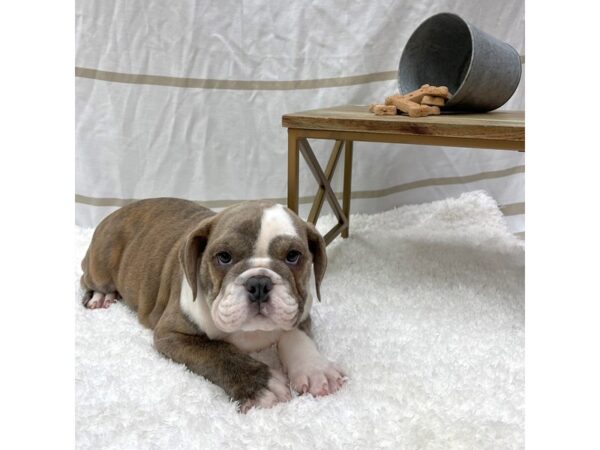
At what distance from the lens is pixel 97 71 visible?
348 centimetres

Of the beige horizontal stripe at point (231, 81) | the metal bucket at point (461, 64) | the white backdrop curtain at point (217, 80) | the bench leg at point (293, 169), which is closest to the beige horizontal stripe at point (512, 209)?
the white backdrop curtain at point (217, 80)

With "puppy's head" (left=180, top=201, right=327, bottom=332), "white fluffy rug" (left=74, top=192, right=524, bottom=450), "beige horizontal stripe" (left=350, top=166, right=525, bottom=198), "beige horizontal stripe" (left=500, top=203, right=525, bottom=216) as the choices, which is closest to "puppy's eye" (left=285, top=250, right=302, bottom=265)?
"puppy's head" (left=180, top=201, right=327, bottom=332)

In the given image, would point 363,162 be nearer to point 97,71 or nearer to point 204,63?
point 204,63

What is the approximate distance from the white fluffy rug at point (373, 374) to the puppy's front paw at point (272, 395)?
3 cm

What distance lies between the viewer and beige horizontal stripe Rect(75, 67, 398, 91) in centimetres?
350

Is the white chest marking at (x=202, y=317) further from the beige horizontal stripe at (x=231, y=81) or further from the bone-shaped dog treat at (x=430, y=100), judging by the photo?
the beige horizontal stripe at (x=231, y=81)

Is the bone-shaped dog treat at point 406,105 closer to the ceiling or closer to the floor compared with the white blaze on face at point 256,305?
closer to the ceiling

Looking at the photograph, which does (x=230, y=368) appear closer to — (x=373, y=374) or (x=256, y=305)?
(x=256, y=305)

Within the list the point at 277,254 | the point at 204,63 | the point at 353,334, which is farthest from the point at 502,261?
the point at 204,63

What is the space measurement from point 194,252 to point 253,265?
0.84 ft

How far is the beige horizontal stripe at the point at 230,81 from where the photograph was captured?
350 centimetres

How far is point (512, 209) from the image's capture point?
4.11 meters

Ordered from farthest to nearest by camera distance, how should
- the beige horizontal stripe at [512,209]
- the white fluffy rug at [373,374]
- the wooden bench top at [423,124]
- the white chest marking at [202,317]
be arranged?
1. the beige horizontal stripe at [512,209]
2. the wooden bench top at [423,124]
3. the white chest marking at [202,317]
4. the white fluffy rug at [373,374]

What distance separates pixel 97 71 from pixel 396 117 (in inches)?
70.9
